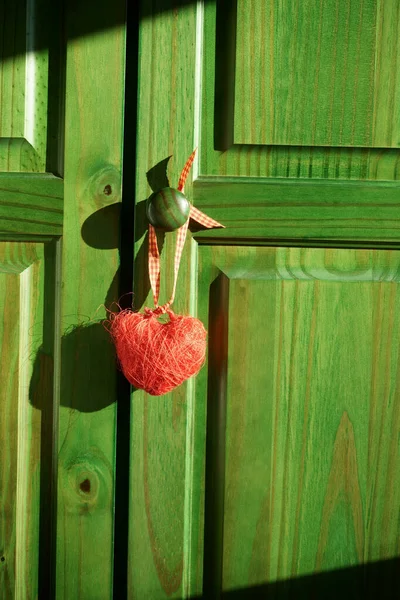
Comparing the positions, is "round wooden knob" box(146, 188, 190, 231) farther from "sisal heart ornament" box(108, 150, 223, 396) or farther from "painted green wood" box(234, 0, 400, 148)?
"painted green wood" box(234, 0, 400, 148)

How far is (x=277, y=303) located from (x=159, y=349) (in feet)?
0.58

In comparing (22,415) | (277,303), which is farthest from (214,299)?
(22,415)

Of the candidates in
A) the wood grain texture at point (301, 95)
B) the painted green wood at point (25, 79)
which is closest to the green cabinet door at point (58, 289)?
the painted green wood at point (25, 79)

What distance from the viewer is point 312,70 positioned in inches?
30.4

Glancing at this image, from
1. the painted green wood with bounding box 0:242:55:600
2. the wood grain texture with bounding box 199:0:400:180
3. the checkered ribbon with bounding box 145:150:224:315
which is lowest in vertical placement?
the painted green wood with bounding box 0:242:55:600

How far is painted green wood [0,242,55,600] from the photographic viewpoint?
31.2 inches

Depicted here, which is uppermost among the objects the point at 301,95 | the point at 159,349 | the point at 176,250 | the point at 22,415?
the point at 301,95

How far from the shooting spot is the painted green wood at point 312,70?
0.77 meters

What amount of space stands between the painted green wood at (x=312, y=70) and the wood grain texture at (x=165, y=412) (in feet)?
0.24

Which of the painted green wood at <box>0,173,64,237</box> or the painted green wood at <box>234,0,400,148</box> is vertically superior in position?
the painted green wood at <box>234,0,400,148</box>

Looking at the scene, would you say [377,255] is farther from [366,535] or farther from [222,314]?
[366,535]

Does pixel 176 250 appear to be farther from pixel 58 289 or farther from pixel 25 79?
pixel 25 79

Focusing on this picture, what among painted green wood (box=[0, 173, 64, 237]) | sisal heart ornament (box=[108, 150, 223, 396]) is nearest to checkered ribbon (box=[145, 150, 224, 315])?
sisal heart ornament (box=[108, 150, 223, 396])

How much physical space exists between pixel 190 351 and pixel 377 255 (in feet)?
0.93
